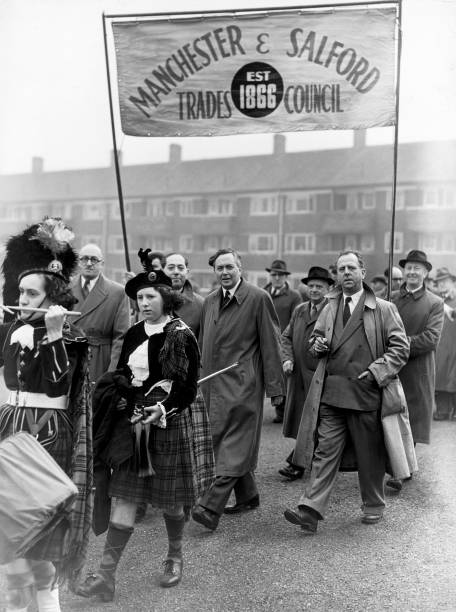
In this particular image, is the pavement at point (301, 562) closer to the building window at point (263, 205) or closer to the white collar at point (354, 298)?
the white collar at point (354, 298)

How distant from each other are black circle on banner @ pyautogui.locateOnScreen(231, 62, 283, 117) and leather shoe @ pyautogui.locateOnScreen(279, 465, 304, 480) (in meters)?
3.26

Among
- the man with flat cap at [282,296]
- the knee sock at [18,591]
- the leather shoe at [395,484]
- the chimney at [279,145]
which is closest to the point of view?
the knee sock at [18,591]

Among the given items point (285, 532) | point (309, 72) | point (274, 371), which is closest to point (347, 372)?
point (274, 371)

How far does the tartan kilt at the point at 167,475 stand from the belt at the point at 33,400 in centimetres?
74

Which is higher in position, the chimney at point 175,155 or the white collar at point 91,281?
the chimney at point 175,155

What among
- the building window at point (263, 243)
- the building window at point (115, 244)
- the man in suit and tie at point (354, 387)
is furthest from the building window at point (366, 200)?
the man in suit and tie at point (354, 387)

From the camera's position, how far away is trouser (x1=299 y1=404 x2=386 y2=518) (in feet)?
18.8

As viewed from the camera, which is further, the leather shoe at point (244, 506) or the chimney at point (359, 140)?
the chimney at point (359, 140)

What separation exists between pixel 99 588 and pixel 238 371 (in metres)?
2.20

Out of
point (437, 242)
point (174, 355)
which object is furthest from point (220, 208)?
point (174, 355)

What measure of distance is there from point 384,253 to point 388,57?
39.1m

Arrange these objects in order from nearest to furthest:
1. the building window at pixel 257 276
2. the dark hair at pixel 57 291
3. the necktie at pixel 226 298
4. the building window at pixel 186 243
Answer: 1. the dark hair at pixel 57 291
2. the necktie at pixel 226 298
3. the building window at pixel 257 276
4. the building window at pixel 186 243

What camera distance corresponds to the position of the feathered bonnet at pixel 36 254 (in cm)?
426

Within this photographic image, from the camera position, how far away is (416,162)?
48969 millimetres
